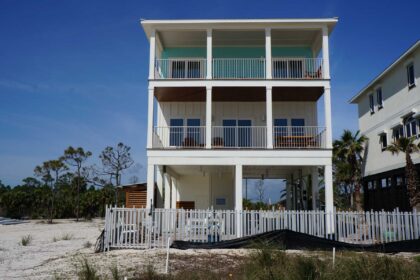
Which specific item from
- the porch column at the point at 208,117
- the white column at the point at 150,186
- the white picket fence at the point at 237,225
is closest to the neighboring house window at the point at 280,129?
the porch column at the point at 208,117

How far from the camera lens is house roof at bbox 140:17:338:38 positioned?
714 inches

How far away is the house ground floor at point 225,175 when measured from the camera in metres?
17.2

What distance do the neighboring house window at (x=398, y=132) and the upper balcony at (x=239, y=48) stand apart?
18.7 ft

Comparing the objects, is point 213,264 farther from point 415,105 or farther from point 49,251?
point 415,105

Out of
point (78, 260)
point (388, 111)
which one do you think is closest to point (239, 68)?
point (388, 111)

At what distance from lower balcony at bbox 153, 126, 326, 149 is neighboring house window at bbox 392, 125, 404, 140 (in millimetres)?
4734

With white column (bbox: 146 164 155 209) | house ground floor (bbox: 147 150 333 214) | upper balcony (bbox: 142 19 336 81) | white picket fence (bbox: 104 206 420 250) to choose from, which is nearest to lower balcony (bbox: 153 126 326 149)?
house ground floor (bbox: 147 150 333 214)

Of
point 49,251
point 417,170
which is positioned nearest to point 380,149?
point 417,170

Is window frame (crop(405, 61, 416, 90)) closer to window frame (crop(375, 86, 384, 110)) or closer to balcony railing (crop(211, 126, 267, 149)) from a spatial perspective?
window frame (crop(375, 86, 384, 110))

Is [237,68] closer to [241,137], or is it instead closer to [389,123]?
[241,137]

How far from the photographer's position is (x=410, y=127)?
20.1m

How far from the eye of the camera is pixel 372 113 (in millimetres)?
25312

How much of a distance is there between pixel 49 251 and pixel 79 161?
2631 cm

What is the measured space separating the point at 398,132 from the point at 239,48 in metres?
9.62
